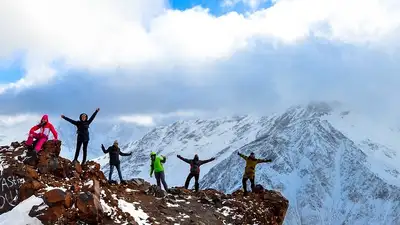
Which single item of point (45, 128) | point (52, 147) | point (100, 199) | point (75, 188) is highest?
point (45, 128)

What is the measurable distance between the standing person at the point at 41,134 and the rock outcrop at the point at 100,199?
16.3 inches

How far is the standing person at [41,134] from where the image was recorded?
27844 millimetres

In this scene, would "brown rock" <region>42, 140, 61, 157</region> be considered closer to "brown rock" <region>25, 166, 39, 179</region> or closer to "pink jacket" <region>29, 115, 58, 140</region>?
"pink jacket" <region>29, 115, 58, 140</region>

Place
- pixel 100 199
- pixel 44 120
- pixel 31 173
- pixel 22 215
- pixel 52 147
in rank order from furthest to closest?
pixel 52 147 → pixel 44 120 → pixel 31 173 → pixel 100 199 → pixel 22 215

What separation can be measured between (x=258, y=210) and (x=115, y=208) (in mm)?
8841

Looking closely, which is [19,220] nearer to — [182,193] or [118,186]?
[118,186]

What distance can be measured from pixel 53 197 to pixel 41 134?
17.8 feet

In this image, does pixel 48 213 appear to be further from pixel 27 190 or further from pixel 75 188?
pixel 27 190

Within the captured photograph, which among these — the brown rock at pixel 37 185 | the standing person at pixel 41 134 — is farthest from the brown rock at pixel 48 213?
the standing person at pixel 41 134

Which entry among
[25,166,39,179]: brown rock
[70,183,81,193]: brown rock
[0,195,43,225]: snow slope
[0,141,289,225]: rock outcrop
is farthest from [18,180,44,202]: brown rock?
[70,183,81,193]: brown rock

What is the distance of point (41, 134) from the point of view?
28234mm

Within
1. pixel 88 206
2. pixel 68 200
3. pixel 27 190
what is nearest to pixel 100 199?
pixel 88 206

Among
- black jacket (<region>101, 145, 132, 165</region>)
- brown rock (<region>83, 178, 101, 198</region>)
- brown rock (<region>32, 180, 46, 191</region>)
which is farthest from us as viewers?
black jacket (<region>101, 145, 132, 165</region>)

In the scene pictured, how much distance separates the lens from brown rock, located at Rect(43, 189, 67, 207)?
2370cm
